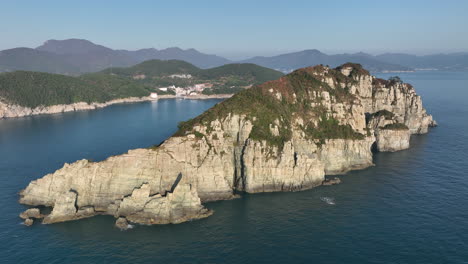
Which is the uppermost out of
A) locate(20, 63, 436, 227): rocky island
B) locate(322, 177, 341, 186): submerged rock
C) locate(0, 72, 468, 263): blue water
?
locate(20, 63, 436, 227): rocky island

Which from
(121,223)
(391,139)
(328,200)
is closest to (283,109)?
(328,200)

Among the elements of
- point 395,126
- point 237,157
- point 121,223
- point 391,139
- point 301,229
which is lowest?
point 301,229

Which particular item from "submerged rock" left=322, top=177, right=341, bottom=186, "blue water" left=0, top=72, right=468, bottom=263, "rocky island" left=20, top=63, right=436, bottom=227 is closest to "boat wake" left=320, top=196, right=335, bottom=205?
"blue water" left=0, top=72, right=468, bottom=263

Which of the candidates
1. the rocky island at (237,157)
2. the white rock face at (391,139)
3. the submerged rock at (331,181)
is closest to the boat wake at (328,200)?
the rocky island at (237,157)

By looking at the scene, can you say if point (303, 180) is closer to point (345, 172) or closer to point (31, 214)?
point (345, 172)

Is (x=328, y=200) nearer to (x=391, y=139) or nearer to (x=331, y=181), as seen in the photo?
(x=331, y=181)

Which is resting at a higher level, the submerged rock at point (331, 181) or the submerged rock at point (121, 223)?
the submerged rock at point (331, 181)

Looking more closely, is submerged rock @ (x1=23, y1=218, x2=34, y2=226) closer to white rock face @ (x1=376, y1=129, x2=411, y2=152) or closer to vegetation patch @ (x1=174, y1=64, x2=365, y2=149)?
vegetation patch @ (x1=174, y1=64, x2=365, y2=149)

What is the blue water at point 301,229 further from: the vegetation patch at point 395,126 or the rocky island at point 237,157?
the vegetation patch at point 395,126
